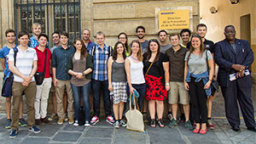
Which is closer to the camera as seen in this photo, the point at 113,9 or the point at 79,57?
the point at 79,57

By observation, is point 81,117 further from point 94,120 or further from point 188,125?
point 188,125

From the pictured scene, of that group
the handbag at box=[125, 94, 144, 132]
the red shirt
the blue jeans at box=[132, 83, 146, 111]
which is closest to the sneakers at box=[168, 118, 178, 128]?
the handbag at box=[125, 94, 144, 132]

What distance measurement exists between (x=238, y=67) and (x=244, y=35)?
808 cm

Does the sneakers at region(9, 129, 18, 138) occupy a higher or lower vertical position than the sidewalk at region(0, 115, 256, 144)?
higher

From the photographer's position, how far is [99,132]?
177 inches

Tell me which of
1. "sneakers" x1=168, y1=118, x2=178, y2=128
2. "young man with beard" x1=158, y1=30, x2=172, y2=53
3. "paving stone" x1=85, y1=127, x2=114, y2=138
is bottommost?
"paving stone" x1=85, y1=127, x2=114, y2=138

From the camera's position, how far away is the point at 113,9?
584 cm

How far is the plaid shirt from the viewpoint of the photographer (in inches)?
194

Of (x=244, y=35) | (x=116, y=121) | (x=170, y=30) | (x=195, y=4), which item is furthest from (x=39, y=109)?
(x=244, y=35)

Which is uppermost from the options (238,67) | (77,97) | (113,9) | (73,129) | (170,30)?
(113,9)

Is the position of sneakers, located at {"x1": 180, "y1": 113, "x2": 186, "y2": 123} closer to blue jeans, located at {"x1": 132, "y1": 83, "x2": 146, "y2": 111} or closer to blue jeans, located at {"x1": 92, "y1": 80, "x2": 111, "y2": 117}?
blue jeans, located at {"x1": 132, "y1": 83, "x2": 146, "y2": 111}

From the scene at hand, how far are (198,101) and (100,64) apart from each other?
224 centimetres

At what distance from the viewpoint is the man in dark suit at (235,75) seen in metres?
4.48

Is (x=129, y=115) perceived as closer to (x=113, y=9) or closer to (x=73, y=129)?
(x=73, y=129)
